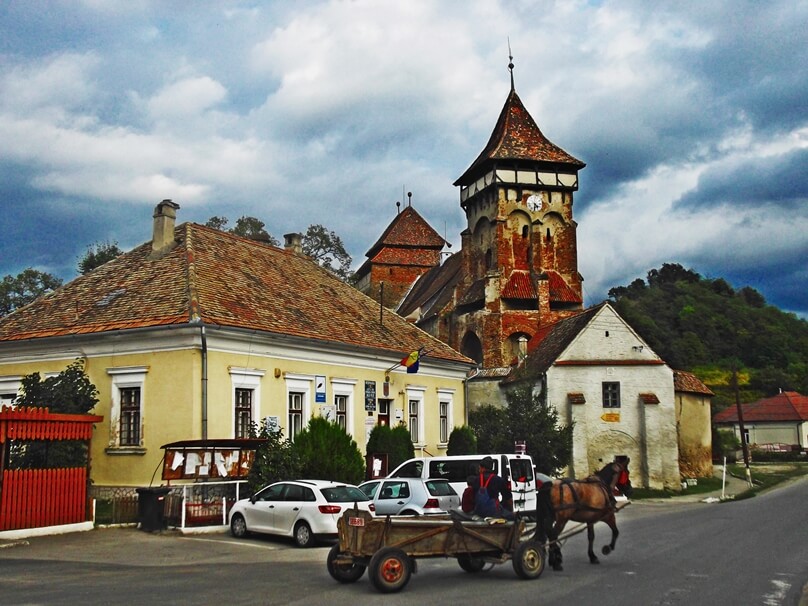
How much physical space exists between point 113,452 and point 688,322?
9975cm

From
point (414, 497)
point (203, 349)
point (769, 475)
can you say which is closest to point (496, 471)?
point (414, 497)

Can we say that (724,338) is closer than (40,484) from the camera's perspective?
No

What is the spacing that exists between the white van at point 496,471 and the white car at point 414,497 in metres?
1.08

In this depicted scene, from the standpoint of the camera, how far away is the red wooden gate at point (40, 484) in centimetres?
1739

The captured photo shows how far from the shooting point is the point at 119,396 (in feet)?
76.6

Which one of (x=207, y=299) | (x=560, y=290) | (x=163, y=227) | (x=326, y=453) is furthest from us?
(x=560, y=290)

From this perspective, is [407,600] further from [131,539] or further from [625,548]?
[131,539]

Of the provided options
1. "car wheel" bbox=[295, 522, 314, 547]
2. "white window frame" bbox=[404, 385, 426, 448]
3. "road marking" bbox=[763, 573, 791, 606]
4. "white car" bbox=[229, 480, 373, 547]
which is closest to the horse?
"road marking" bbox=[763, 573, 791, 606]

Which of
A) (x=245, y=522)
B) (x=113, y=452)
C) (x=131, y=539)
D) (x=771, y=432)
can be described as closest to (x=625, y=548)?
(x=245, y=522)

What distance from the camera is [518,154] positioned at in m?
53.0

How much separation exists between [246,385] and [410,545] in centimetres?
1350

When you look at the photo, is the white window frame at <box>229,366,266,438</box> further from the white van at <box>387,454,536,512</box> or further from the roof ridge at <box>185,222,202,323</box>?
the white van at <box>387,454,536,512</box>

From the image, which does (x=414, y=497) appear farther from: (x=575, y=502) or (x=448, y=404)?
(x=448, y=404)

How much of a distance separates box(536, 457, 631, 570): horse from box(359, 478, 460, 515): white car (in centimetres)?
515
